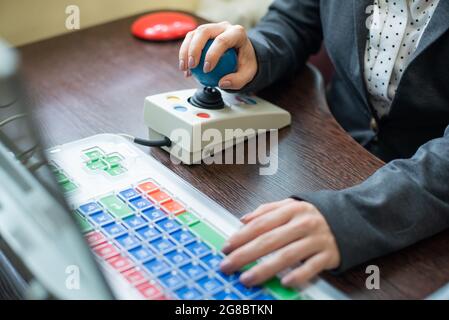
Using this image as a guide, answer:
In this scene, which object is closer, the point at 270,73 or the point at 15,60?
the point at 15,60

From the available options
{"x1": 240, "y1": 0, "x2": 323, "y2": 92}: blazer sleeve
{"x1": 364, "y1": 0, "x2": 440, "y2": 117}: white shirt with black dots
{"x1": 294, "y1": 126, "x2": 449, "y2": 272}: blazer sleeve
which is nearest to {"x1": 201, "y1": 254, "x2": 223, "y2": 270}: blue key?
{"x1": 294, "y1": 126, "x2": 449, "y2": 272}: blazer sleeve

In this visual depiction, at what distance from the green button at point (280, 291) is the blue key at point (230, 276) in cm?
3

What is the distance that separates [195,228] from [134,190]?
0.10 m

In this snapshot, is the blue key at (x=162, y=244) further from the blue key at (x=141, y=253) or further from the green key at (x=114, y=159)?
the green key at (x=114, y=159)

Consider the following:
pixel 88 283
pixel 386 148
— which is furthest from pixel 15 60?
pixel 386 148

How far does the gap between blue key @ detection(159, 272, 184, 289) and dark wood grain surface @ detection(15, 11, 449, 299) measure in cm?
14

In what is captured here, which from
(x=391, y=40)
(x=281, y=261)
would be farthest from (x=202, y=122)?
(x=391, y=40)

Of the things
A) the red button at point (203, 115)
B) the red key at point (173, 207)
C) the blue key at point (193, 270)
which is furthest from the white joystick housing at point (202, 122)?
the blue key at point (193, 270)

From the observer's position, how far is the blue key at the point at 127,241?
574 mm

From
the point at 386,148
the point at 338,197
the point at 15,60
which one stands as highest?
the point at 15,60

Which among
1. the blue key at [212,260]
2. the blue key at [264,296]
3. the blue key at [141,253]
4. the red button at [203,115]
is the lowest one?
the blue key at [264,296]

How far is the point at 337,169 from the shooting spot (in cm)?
74
